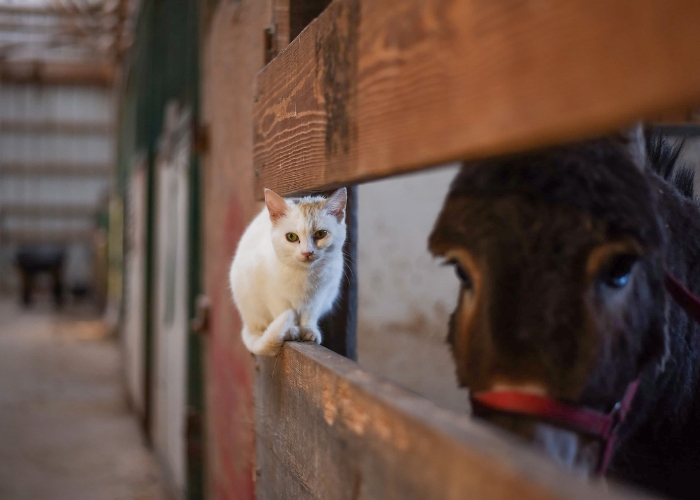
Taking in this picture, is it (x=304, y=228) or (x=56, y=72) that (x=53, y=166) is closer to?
(x=56, y=72)

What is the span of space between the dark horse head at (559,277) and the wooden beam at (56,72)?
1499 cm

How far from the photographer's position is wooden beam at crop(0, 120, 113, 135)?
628 inches

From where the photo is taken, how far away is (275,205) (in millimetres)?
1498

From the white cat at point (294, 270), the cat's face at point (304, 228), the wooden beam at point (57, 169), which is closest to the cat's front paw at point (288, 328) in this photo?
the white cat at point (294, 270)

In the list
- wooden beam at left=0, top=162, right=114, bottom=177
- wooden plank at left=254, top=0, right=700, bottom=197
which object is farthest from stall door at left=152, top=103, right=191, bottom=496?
wooden beam at left=0, top=162, right=114, bottom=177

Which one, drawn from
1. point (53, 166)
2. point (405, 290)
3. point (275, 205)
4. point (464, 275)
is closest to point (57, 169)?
point (53, 166)

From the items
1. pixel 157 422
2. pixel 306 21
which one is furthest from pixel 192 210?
pixel 157 422

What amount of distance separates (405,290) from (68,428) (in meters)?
3.27

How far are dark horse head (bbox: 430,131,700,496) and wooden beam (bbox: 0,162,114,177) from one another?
16508mm

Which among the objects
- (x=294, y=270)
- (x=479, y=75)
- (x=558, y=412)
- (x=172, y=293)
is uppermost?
(x=479, y=75)

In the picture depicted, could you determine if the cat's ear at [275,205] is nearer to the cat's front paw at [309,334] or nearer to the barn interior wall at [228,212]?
the cat's front paw at [309,334]

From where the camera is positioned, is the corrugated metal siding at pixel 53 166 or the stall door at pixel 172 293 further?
the corrugated metal siding at pixel 53 166

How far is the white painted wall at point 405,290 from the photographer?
14.1 ft

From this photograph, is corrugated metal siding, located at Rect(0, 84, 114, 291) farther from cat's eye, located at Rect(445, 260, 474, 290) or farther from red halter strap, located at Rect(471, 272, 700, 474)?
red halter strap, located at Rect(471, 272, 700, 474)
